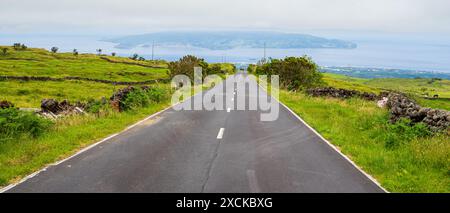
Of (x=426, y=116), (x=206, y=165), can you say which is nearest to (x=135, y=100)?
(x=206, y=165)

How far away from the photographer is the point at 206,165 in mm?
9859

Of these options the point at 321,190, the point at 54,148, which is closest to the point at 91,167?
the point at 54,148

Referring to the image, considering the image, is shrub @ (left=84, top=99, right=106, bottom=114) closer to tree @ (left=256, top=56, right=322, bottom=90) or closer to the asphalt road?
the asphalt road

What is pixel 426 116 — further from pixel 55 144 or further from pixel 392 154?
pixel 55 144

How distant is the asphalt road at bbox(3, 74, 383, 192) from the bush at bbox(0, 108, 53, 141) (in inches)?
87.6

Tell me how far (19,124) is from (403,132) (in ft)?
39.5

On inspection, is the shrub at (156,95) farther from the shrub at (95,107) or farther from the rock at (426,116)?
the rock at (426,116)

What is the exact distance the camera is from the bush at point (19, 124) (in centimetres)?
1199

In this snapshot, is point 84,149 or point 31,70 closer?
point 84,149

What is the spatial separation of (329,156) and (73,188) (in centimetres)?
672

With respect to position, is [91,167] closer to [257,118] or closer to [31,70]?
[257,118]

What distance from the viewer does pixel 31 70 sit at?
231 feet

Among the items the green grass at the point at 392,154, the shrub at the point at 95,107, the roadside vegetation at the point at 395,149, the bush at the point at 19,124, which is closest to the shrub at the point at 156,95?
the shrub at the point at 95,107
